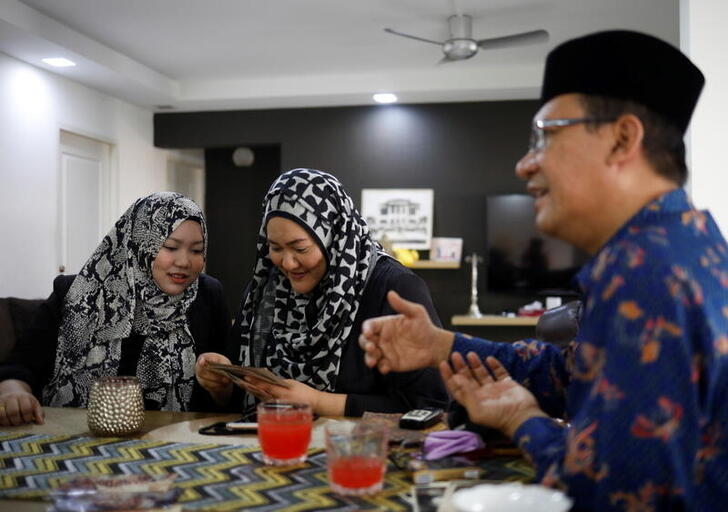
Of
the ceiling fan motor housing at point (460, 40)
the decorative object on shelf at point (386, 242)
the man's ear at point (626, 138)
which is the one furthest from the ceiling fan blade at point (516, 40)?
the man's ear at point (626, 138)

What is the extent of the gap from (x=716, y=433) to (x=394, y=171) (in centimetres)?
641

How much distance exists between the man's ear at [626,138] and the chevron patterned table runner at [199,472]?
542mm

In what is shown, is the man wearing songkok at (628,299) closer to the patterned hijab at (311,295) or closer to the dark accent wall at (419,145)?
the patterned hijab at (311,295)

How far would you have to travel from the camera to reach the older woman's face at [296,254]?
2.14 metres

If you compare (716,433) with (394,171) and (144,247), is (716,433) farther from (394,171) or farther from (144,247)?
(394,171)

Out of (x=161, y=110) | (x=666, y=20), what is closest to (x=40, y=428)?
(x=666, y=20)

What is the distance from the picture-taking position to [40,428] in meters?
1.69

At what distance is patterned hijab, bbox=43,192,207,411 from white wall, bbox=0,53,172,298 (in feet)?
11.3

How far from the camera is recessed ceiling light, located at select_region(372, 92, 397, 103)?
6883 mm

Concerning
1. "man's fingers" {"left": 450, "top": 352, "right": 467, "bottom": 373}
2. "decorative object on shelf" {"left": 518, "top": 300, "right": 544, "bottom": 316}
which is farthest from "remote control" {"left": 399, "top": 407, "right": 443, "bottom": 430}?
"decorative object on shelf" {"left": 518, "top": 300, "right": 544, "bottom": 316}

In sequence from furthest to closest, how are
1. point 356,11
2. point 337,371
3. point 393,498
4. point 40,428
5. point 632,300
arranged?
point 356,11, point 337,371, point 40,428, point 393,498, point 632,300

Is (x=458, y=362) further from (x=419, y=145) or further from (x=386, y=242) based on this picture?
(x=419, y=145)

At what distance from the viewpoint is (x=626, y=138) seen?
1.14 m

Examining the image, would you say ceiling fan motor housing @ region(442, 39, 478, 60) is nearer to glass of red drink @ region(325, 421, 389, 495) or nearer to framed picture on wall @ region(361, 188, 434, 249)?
framed picture on wall @ region(361, 188, 434, 249)
